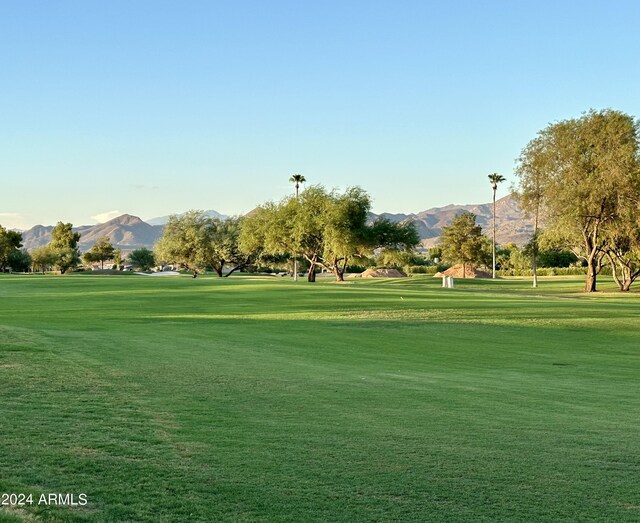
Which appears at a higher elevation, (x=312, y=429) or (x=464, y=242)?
(x=464, y=242)

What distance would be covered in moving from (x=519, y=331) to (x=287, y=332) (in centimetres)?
901

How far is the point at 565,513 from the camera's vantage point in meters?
6.27

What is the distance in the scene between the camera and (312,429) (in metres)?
9.23

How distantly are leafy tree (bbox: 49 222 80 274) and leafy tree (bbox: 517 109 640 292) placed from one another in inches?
3398

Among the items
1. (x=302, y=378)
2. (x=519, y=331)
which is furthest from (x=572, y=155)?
(x=302, y=378)

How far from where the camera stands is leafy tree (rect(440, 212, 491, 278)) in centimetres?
11331

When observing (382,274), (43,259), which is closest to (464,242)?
(382,274)

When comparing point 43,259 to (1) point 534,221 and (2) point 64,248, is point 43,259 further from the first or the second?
(1) point 534,221

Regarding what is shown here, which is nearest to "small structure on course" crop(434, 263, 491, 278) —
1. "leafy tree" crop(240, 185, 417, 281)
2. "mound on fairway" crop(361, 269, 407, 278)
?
"mound on fairway" crop(361, 269, 407, 278)

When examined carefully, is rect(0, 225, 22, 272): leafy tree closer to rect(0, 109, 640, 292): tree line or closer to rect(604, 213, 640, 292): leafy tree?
rect(0, 109, 640, 292): tree line

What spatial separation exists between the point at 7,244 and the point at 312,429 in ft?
437

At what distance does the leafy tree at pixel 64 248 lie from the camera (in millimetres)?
126875

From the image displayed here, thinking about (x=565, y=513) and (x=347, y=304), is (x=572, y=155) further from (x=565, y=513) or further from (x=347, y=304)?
(x=565, y=513)

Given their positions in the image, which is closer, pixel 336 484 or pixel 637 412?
pixel 336 484
